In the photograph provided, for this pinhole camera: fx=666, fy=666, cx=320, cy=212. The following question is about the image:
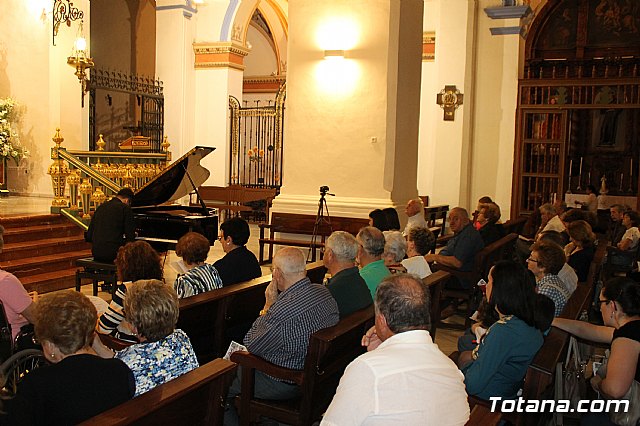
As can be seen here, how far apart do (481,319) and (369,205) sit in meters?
4.14

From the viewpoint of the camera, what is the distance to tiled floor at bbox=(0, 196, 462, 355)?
579cm

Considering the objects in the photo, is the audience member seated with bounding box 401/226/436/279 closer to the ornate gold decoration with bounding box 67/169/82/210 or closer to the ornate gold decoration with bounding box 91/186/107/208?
the ornate gold decoration with bounding box 91/186/107/208

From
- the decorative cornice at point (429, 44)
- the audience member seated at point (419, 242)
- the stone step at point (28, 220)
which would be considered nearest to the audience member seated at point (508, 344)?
the audience member seated at point (419, 242)

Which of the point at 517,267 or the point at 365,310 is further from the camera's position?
the point at 365,310

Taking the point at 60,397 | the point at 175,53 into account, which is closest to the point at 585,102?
the point at 175,53

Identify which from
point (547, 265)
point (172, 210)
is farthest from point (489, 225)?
point (172, 210)

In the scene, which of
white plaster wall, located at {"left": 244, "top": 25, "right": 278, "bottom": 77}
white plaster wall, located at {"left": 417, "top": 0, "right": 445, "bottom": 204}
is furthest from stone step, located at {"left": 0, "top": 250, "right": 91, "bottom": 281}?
white plaster wall, located at {"left": 244, "top": 25, "right": 278, "bottom": 77}

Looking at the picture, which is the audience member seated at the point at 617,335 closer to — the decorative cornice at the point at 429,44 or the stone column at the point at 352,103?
the stone column at the point at 352,103

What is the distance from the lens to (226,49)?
14.5 metres

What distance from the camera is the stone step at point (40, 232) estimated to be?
799 centimetres

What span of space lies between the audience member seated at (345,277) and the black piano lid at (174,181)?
460cm

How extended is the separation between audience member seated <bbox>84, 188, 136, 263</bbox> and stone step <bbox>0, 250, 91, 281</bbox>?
1.04 metres

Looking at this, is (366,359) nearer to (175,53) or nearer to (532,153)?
(532,153)

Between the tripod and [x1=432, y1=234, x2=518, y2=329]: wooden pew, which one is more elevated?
the tripod
